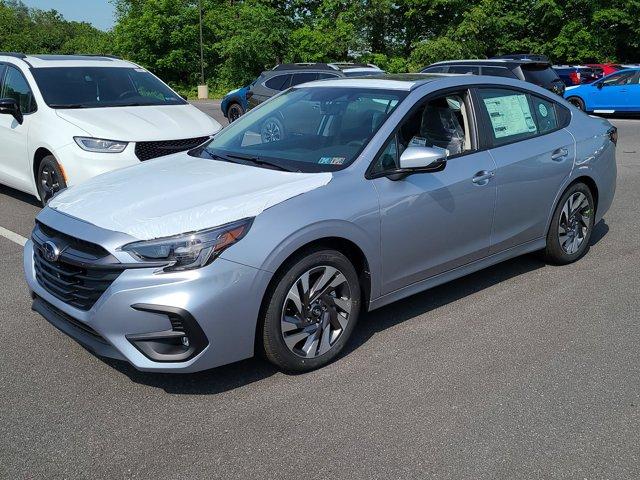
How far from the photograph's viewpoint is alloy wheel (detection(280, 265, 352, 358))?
12.0 ft

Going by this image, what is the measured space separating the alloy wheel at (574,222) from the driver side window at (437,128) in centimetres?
127

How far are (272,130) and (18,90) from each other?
14.2 ft

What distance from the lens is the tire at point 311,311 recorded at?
3.57m

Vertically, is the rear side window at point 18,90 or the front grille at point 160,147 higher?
the rear side window at point 18,90

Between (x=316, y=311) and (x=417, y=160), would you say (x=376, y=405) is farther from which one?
(x=417, y=160)

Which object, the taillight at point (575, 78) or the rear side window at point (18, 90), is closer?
the rear side window at point (18, 90)

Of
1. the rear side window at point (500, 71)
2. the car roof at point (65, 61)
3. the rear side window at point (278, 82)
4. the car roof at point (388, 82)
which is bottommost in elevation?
the rear side window at point (278, 82)

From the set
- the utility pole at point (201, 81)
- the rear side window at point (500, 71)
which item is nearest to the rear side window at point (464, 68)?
the rear side window at point (500, 71)

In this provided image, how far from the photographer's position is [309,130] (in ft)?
14.9

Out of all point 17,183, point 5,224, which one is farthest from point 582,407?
point 17,183

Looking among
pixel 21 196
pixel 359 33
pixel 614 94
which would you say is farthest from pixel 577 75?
pixel 21 196

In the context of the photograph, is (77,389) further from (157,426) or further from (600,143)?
(600,143)

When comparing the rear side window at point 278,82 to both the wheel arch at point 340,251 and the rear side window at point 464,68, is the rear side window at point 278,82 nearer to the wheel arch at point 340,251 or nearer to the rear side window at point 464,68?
the rear side window at point 464,68

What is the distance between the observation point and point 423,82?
15.1 ft
